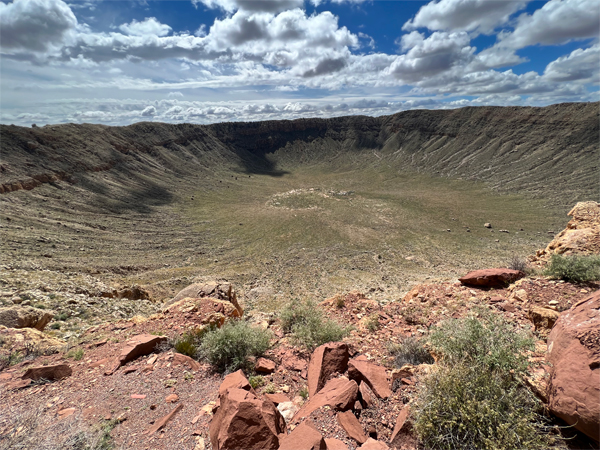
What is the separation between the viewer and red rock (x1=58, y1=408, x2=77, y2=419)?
4.71 metres

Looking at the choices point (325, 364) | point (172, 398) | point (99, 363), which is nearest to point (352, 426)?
point (325, 364)

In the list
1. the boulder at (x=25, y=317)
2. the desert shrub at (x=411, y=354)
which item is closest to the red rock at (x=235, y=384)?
the desert shrub at (x=411, y=354)

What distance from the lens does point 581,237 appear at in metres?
11.4

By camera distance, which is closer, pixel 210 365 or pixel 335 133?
pixel 210 365

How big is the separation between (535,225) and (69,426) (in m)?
53.8

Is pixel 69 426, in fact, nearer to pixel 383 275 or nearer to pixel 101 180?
pixel 383 275

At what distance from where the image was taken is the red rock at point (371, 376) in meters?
4.78

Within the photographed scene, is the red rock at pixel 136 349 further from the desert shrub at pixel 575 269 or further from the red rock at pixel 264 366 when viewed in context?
the desert shrub at pixel 575 269

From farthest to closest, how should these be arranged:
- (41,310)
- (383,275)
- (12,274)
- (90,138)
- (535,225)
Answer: (90,138) < (535,225) < (383,275) < (12,274) < (41,310)

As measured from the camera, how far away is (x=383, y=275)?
26609 mm

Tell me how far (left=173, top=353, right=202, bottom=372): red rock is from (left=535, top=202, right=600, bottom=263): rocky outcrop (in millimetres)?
13059

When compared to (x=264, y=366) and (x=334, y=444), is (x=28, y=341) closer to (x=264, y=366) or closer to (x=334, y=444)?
(x=264, y=366)

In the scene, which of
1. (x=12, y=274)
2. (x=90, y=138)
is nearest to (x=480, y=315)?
(x=12, y=274)

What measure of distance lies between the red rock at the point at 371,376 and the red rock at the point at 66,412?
5.09m
